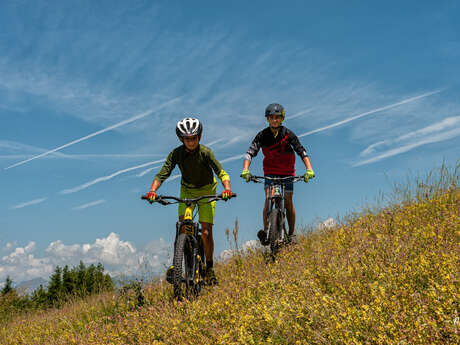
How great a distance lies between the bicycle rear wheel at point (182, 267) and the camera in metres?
5.83

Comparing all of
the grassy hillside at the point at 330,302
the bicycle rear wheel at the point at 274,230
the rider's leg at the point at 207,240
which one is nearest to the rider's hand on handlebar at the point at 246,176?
the bicycle rear wheel at the point at 274,230

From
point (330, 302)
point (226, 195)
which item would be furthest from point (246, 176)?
point (330, 302)

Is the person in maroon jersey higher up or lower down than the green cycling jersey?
higher up

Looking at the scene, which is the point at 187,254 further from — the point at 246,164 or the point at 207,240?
the point at 246,164

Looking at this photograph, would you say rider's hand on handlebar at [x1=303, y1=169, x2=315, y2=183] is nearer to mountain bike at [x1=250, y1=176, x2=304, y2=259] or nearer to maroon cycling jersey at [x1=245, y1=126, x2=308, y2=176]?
mountain bike at [x1=250, y1=176, x2=304, y2=259]

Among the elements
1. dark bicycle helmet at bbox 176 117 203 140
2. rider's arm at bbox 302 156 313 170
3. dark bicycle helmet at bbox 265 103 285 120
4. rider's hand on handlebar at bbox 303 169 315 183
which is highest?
dark bicycle helmet at bbox 265 103 285 120

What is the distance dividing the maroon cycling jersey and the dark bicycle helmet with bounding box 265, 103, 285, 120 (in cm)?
38

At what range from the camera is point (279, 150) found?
325 inches

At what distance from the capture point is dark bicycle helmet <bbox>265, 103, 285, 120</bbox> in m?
7.96

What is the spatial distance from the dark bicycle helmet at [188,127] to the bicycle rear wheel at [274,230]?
92.2 inches

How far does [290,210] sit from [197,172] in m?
2.60

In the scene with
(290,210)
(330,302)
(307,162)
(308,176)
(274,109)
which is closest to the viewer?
(330,302)

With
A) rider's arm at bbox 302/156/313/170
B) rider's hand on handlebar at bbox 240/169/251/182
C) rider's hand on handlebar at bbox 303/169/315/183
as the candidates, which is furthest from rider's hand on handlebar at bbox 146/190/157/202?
rider's arm at bbox 302/156/313/170

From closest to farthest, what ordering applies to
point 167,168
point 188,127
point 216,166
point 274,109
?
point 188,127 < point 216,166 < point 167,168 < point 274,109
